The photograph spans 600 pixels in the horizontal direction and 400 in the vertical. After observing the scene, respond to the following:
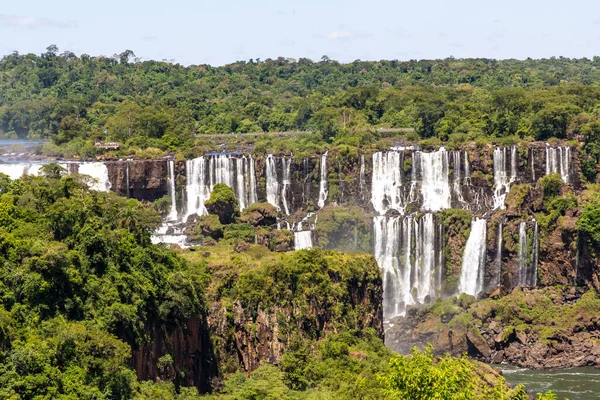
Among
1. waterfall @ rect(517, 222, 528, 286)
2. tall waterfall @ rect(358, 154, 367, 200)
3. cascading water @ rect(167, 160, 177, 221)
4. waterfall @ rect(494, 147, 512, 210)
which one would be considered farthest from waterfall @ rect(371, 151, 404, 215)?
cascading water @ rect(167, 160, 177, 221)

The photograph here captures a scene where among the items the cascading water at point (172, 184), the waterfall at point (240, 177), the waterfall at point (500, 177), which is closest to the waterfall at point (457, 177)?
the waterfall at point (500, 177)

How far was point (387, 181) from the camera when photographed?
3095 inches

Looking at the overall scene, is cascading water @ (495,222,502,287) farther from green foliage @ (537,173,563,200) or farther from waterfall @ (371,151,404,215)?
waterfall @ (371,151,404,215)

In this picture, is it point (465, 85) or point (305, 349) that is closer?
point (305, 349)

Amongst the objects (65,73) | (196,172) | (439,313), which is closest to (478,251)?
(439,313)

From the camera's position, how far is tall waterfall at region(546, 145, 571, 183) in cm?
7744

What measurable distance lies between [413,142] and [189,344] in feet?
137

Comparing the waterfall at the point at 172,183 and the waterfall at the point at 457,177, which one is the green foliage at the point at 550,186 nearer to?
the waterfall at the point at 457,177

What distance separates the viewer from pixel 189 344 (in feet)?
156

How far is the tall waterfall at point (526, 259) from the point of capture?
7100 centimetres

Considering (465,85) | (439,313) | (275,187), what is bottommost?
(439,313)

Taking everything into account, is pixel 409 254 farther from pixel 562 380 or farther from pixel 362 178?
pixel 562 380

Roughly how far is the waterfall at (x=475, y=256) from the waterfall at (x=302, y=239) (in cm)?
974

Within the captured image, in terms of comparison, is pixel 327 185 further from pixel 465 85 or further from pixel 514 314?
pixel 465 85
